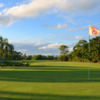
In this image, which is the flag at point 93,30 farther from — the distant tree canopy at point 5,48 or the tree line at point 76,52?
the distant tree canopy at point 5,48

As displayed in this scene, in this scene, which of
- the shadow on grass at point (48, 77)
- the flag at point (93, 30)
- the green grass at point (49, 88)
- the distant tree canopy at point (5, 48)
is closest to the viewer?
the green grass at point (49, 88)

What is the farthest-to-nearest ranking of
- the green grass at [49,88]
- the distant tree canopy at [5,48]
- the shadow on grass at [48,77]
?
the distant tree canopy at [5,48], the shadow on grass at [48,77], the green grass at [49,88]

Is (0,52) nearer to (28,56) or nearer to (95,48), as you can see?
(95,48)

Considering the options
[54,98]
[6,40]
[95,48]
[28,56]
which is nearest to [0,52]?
[6,40]

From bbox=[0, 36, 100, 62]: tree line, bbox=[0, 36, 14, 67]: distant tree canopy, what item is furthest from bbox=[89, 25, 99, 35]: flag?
bbox=[0, 36, 14, 67]: distant tree canopy

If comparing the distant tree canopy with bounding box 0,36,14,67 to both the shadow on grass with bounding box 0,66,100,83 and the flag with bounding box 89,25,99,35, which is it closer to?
the shadow on grass with bounding box 0,66,100,83

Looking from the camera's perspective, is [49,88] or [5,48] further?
[5,48]

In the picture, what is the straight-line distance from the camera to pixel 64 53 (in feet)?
277

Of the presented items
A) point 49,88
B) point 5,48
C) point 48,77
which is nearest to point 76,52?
point 5,48

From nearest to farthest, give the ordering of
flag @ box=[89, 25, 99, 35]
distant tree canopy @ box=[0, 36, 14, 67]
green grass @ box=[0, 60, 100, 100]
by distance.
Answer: green grass @ box=[0, 60, 100, 100] < flag @ box=[89, 25, 99, 35] < distant tree canopy @ box=[0, 36, 14, 67]

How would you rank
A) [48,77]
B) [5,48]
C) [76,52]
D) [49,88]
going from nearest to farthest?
1. [49,88]
2. [48,77]
3. [5,48]
4. [76,52]

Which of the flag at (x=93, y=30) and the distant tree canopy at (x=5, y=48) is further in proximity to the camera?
the distant tree canopy at (x=5, y=48)

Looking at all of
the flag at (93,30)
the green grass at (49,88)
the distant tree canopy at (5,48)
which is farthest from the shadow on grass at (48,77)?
the distant tree canopy at (5,48)

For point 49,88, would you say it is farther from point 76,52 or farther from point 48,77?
point 76,52
